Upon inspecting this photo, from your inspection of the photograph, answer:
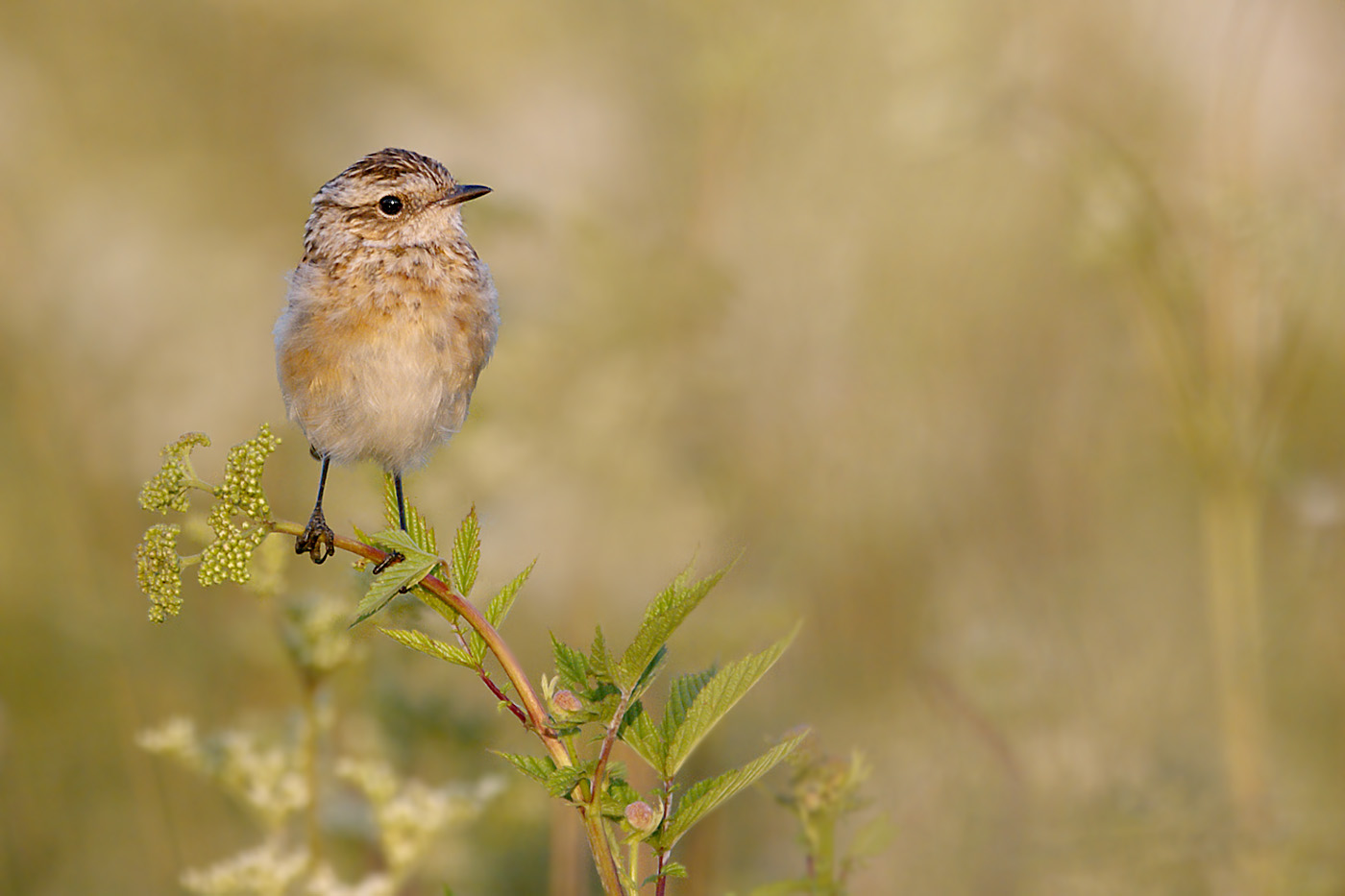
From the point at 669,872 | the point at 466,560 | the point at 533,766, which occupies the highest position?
the point at 466,560

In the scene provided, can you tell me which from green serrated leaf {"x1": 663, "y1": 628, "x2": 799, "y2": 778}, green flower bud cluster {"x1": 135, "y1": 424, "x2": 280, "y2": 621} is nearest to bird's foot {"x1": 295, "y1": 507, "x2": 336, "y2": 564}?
green flower bud cluster {"x1": 135, "y1": 424, "x2": 280, "y2": 621}

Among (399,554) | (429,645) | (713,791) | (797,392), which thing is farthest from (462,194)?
(797,392)

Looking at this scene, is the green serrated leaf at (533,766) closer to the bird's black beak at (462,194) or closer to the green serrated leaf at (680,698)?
the green serrated leaf at (680,698)

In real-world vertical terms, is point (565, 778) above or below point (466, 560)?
below

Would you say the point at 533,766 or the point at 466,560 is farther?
the point at 466,560

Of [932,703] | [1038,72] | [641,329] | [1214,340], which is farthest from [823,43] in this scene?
[932,703]

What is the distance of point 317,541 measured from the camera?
2057 millimetres

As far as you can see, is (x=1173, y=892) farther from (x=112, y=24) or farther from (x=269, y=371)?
(x=112, y=24)

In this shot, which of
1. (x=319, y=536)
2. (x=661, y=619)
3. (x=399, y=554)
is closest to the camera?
(x=661, y=619)

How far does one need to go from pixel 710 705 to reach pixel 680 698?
0.06m

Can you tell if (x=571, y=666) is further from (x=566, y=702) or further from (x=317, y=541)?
(x=317, y=541)

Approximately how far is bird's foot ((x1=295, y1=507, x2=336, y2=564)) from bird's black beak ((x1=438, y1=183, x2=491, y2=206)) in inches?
29.6

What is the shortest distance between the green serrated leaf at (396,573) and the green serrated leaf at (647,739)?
0.91 feet

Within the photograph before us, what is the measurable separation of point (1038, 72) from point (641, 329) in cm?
185
